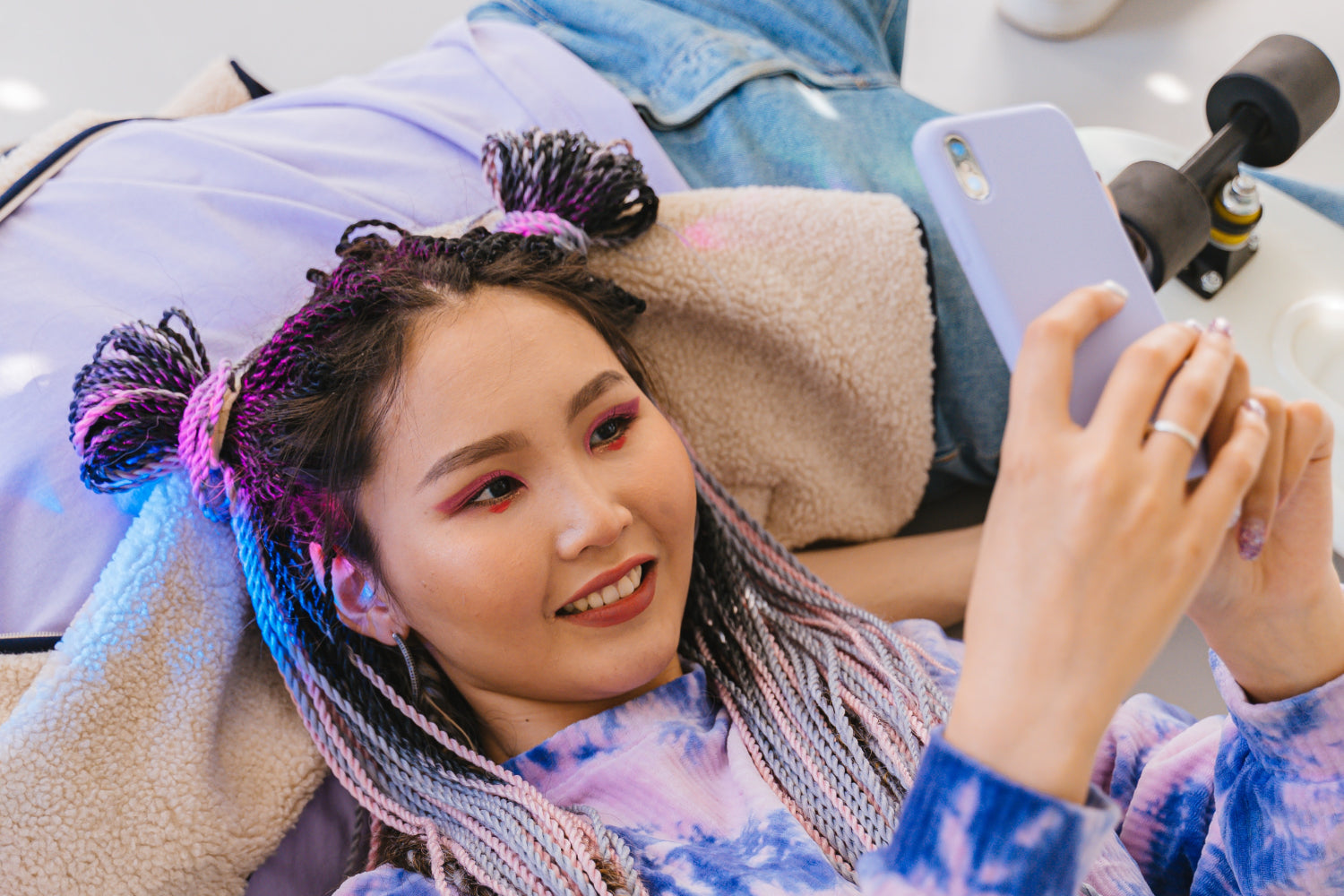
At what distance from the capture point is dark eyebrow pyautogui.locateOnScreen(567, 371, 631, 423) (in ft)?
2.51

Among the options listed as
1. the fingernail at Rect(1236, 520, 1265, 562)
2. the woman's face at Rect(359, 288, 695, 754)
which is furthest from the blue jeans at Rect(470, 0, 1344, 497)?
the fingernail at Rect(1236, 520, 1265, 562)

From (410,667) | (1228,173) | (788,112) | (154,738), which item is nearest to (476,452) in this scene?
(410,667)

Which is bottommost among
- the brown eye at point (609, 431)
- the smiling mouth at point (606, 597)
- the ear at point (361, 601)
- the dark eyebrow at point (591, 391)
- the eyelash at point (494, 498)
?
the smiling mouth at point (606, 597)

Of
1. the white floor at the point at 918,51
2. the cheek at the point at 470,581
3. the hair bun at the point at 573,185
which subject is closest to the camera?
the cheek at the point at 470,581

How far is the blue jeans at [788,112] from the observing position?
1106mm

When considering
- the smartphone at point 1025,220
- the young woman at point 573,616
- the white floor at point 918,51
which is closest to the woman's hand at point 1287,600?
the young woman at point 573,616

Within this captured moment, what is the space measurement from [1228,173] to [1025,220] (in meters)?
0.65

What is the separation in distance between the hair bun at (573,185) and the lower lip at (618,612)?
323 mm

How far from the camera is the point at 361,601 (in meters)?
0.83

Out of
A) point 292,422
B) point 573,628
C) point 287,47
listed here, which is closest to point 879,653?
point 573,628

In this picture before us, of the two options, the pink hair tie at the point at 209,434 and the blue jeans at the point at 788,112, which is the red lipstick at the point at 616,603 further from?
the blue jeans at the point at 788,112

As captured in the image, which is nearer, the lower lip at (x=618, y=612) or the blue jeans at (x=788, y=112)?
the lower lip at (x=618, y=612)

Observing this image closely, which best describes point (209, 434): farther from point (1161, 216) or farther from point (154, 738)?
point (1161, 216)

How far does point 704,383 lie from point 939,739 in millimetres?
585
